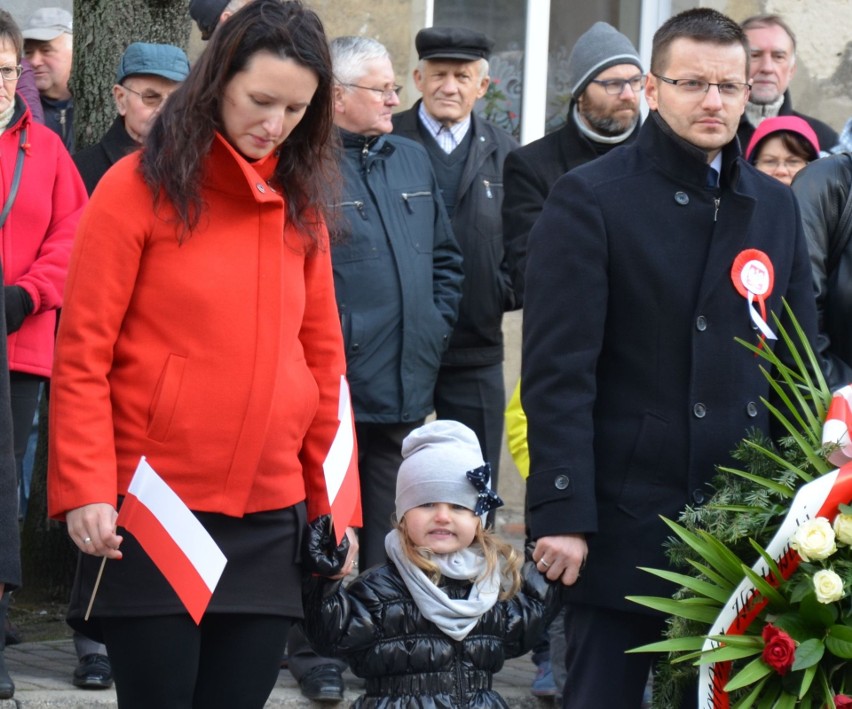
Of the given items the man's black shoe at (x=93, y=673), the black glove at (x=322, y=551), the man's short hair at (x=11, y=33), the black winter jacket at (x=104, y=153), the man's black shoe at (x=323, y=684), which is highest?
the man's short hair at (x=11, y=33)

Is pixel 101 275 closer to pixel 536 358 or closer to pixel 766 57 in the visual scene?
pixel 536 358

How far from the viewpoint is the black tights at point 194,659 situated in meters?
3.52

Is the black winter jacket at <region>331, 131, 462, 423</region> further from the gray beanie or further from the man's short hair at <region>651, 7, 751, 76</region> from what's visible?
the man's short hair at <region>651, 7, 751, 76</region>

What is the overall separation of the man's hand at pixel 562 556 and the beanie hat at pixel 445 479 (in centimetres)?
59

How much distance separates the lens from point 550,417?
12.9 feet

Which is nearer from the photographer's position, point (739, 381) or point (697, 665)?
point (697, 665)

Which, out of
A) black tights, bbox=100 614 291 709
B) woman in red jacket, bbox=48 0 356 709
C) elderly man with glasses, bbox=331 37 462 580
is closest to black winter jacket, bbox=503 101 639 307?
elderly man with glasses, bbox=331 37 462 580

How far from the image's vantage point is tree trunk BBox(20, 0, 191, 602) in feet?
21.5

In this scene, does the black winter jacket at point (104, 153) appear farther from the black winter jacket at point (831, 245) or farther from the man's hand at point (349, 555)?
the man's hand at point (349, 555)

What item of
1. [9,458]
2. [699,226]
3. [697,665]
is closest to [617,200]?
[699,226]

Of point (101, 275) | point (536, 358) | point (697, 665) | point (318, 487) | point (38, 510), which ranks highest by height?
point (101, 275)

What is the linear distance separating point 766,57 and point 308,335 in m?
3.95

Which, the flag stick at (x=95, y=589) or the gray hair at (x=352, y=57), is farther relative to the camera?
the gray hair at (x=352, y=57)

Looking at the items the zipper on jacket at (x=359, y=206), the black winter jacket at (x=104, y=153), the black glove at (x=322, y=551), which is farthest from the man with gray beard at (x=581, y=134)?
the black glove at (x=322, y=551)
